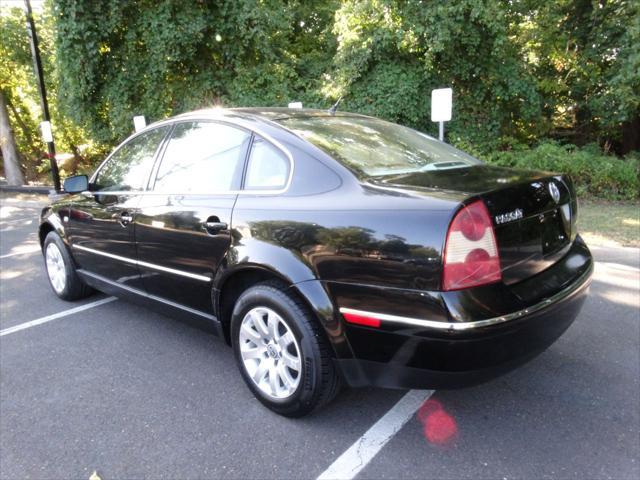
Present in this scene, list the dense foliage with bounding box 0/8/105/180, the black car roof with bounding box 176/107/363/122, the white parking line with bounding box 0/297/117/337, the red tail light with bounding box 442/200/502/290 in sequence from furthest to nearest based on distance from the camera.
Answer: the dense foliage with bounding box 0/8/105/180
the white parking line with bounding box 0/297/117/337
the black car roof with bounding box 176/107/363/122
the red tail light with bounding box 442/200/502/290

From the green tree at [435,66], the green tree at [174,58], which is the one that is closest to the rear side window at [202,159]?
the green tree at [435,66]

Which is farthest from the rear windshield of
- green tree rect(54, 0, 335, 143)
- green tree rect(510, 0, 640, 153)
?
green tree rect(54, 0, 335, 143)

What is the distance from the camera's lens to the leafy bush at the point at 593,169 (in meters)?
9.32

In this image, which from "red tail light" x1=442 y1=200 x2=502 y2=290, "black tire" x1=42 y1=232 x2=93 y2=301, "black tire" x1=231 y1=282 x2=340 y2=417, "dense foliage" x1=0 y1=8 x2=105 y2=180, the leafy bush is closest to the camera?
"red tail light" x1=442 y1=200 x2=502 y2=290

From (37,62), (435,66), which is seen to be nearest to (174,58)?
(37,62)

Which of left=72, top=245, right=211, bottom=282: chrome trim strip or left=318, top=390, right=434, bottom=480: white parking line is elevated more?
left=72, top=245, right=211, bottom=282: chrome trim strip

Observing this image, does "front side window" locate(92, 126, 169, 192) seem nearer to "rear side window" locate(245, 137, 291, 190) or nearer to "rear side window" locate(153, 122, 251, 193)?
"rear side window" locate(153, 122, 251, 193)

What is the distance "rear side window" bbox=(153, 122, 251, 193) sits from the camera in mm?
2900

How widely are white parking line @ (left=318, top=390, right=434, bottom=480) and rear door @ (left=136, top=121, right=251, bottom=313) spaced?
121 cm

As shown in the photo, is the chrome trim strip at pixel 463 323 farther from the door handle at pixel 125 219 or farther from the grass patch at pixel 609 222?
the grass patch at pixel 609 222

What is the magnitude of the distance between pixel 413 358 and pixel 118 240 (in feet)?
8.13

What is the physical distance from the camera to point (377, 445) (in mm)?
2385

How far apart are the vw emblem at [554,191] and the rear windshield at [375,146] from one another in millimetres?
533

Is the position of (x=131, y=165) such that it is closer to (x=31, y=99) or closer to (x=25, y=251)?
(x=25, y=251)
